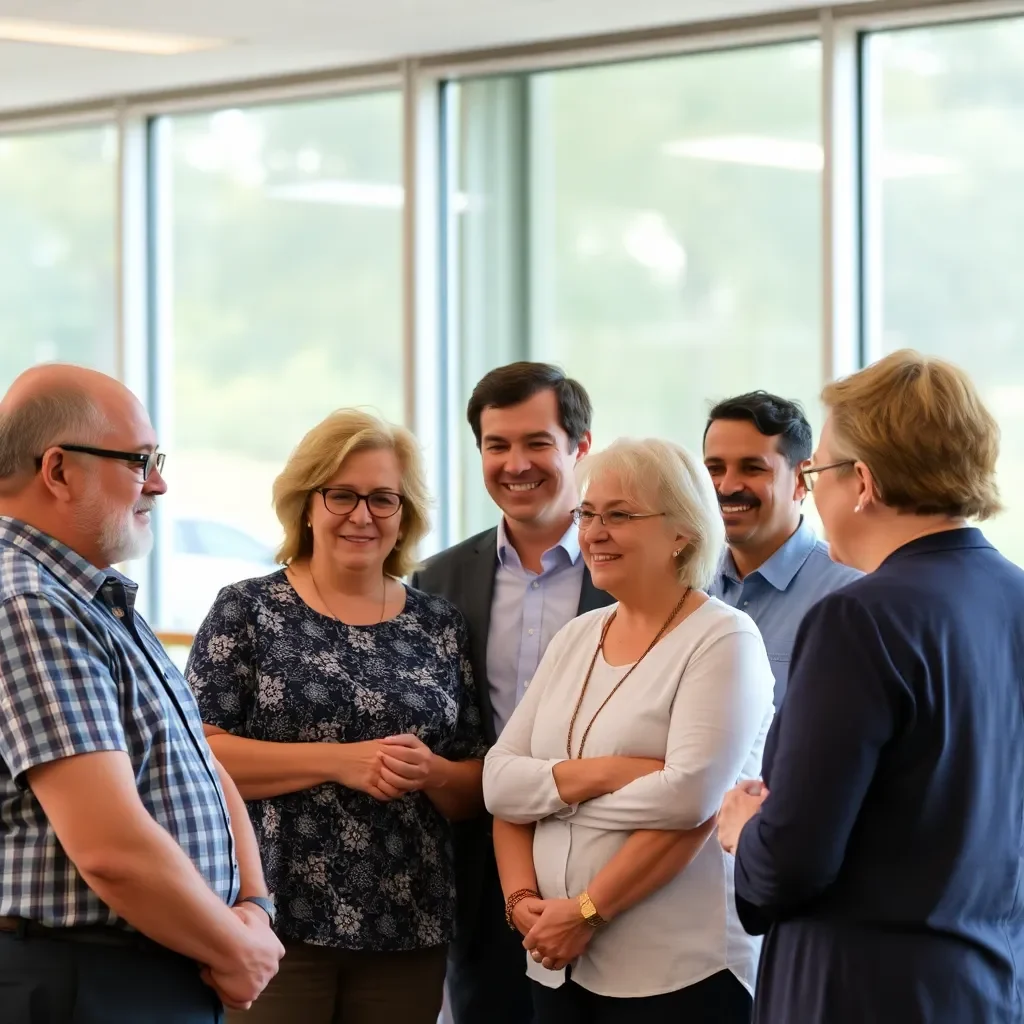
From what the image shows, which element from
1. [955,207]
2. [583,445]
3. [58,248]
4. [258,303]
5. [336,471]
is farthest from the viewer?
[58,248]

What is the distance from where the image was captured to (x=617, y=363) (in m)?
5.23

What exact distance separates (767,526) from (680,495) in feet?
1.44

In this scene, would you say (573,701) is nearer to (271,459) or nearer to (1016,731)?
(1016,731)

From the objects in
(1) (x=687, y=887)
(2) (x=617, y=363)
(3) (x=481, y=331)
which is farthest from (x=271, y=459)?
(1) (x=687, y=887)

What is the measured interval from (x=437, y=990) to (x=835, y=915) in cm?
111

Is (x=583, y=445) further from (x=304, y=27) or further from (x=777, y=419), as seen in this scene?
(x=304, y=27)

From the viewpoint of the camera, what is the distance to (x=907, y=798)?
6.18 feet

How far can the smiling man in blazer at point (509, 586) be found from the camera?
9.58 feet

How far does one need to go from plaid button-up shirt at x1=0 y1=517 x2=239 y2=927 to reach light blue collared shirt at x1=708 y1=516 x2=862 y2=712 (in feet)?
3.93

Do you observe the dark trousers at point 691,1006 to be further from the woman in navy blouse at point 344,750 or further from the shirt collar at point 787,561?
the shirt collar at point 787,561

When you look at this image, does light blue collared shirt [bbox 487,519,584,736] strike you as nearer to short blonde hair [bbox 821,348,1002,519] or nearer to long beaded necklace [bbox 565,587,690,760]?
long beaded necklace [bbox 565,587,690,760]

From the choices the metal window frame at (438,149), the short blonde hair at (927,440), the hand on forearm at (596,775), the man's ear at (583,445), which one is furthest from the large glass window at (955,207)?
the short blonde hair at (927,440)

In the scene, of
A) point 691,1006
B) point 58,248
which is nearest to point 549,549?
point 691,1006

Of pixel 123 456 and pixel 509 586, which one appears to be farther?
pixel 509 586
